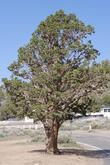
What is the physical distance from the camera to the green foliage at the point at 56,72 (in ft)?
105

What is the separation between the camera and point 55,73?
103ft

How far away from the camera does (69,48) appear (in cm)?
3222

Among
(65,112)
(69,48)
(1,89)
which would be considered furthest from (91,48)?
(1,89)

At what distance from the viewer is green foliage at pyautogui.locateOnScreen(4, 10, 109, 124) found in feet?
105

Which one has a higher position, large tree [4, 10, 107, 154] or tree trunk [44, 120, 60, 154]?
large tree [4, 10, 107, 154]

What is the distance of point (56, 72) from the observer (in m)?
31.6

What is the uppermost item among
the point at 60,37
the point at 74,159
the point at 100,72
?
the point at 60,37

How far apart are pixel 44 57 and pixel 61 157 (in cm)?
579

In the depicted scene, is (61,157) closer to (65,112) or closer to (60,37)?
(65,112)

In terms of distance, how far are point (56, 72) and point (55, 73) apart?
12cm

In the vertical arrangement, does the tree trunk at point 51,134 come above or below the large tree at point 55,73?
below

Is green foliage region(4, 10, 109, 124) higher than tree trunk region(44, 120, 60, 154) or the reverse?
higher

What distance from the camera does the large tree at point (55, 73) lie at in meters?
31.9

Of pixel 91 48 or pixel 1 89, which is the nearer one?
pixel 91 48
